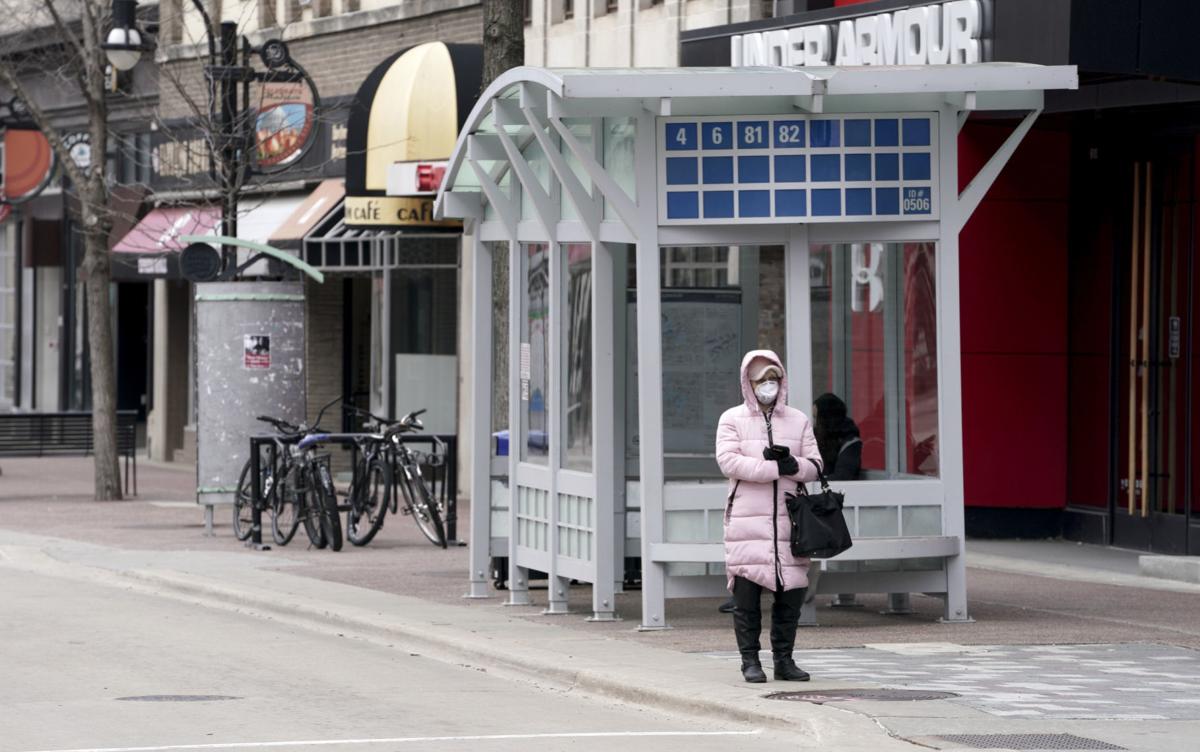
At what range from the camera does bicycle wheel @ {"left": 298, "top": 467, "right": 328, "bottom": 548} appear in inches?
807

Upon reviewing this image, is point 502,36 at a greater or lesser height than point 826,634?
greater

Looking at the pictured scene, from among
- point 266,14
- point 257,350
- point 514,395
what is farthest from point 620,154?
point 266,14

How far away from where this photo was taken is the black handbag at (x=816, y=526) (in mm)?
11352

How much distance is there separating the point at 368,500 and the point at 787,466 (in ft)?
32.0

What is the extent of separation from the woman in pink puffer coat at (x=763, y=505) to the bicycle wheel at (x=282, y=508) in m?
9.64

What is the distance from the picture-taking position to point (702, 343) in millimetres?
14906

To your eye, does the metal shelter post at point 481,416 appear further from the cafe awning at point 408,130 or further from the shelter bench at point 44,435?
the shelter bench at point 44,435

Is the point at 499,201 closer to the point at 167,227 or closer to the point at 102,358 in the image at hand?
the point at 102,358

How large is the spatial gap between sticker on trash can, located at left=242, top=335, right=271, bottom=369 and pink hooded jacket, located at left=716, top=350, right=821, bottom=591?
11.4m

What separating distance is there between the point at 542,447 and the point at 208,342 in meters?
7.62

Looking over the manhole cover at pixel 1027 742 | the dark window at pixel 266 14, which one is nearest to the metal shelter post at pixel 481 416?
the manhole cover at pixel 1027 742

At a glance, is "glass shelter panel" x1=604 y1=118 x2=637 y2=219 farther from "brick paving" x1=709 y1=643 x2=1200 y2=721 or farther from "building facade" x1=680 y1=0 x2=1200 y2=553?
"building facade" x1=680 y1=0 x2=1200 y2=553

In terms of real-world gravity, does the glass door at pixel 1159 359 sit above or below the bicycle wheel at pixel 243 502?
above

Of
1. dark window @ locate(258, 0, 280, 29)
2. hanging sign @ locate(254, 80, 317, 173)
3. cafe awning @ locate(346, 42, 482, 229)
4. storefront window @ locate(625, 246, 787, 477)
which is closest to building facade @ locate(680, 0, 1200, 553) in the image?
storefront window @ locate(625, 246, 787, 477)
